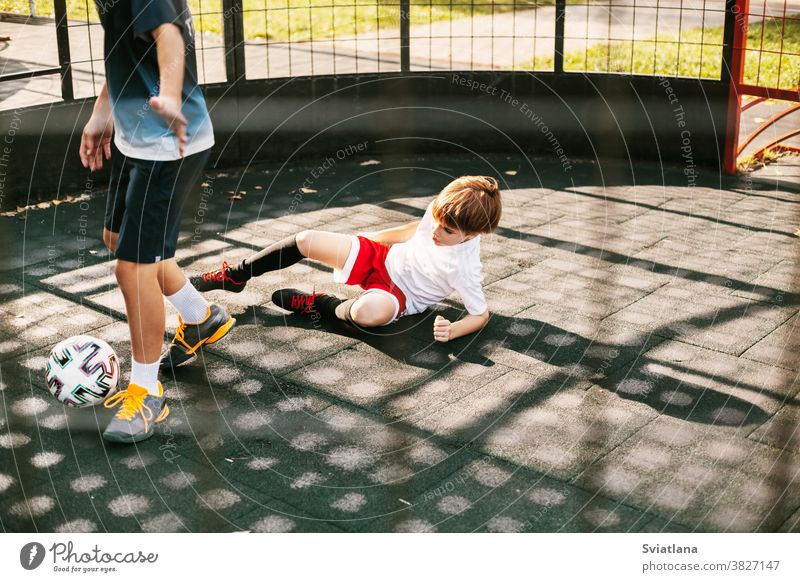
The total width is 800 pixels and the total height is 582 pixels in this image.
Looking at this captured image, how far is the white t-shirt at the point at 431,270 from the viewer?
448 centimetres

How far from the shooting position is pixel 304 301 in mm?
4707

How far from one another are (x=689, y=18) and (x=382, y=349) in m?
10.2

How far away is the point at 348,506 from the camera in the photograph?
10.7ft

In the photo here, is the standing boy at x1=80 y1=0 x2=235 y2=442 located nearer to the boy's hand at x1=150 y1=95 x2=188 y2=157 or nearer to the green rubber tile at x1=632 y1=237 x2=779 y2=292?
the boy's hand at x1=150 y1=95 x2=188 y2=157

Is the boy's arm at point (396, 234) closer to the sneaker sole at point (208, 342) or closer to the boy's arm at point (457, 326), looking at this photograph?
the boy's arm at point (457, 326)

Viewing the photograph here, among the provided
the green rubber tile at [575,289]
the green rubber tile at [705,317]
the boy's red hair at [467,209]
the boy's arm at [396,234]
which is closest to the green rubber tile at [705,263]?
the green rubber tile at [705,317]

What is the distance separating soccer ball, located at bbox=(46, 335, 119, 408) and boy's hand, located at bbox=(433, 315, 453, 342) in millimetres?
1330

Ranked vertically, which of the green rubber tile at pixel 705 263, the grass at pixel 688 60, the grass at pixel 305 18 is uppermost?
the grass at pixel 305 18

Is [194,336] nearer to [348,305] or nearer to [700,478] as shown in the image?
[348,305]

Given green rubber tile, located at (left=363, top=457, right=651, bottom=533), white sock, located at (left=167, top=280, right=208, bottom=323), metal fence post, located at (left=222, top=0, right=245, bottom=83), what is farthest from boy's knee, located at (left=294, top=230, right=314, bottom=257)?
metal fence post, located at (left=222, top=0, right=245, bottom=83)

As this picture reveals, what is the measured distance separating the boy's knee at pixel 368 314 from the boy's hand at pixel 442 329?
24 centimetres

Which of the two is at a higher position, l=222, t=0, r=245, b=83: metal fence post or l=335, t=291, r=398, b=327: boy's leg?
l=222, t=0, r=245, b=83: metal fence post

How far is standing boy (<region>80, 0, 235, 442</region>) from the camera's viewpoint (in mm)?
3523
